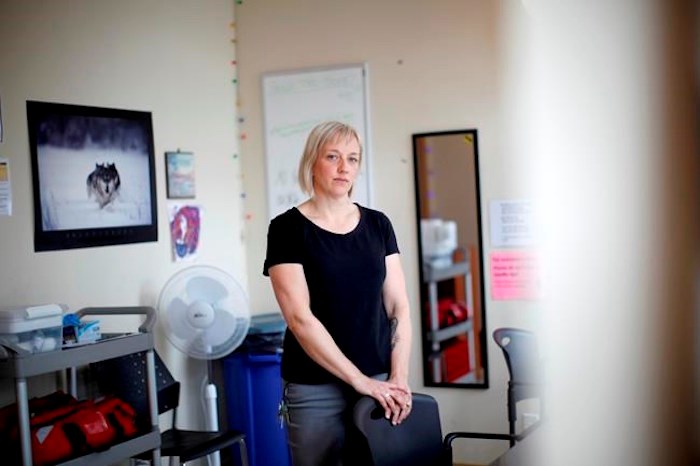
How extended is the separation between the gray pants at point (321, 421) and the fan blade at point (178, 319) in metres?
1.39

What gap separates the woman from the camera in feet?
6.87

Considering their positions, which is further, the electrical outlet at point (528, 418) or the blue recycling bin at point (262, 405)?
the blue recycling bin at point (262, 405)

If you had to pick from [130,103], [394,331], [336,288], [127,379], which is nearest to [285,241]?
[336,288]

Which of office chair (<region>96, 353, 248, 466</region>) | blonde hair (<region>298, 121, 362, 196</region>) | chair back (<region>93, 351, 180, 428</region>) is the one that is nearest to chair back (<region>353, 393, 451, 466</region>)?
blonde hair (<region>298, 121, 362, 196</region>)

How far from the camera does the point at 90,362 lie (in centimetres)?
260

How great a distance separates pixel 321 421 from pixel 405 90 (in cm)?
216

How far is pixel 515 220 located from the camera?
12.1 ft

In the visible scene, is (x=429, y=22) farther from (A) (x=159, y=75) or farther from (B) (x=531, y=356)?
(B) (x=531, y=356)

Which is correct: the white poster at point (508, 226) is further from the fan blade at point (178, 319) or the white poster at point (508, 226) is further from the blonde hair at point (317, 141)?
the blonde hair at point (317, 141)

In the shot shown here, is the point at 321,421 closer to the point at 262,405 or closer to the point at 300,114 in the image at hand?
the point at 262,405

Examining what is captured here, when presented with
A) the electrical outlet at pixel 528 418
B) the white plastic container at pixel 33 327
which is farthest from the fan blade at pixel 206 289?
the electrical outlet at pixel 528 418

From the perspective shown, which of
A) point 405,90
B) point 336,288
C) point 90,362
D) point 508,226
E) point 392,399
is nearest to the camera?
point 392,399

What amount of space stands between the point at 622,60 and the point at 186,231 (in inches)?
133

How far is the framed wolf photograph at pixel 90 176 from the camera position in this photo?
3025mm
